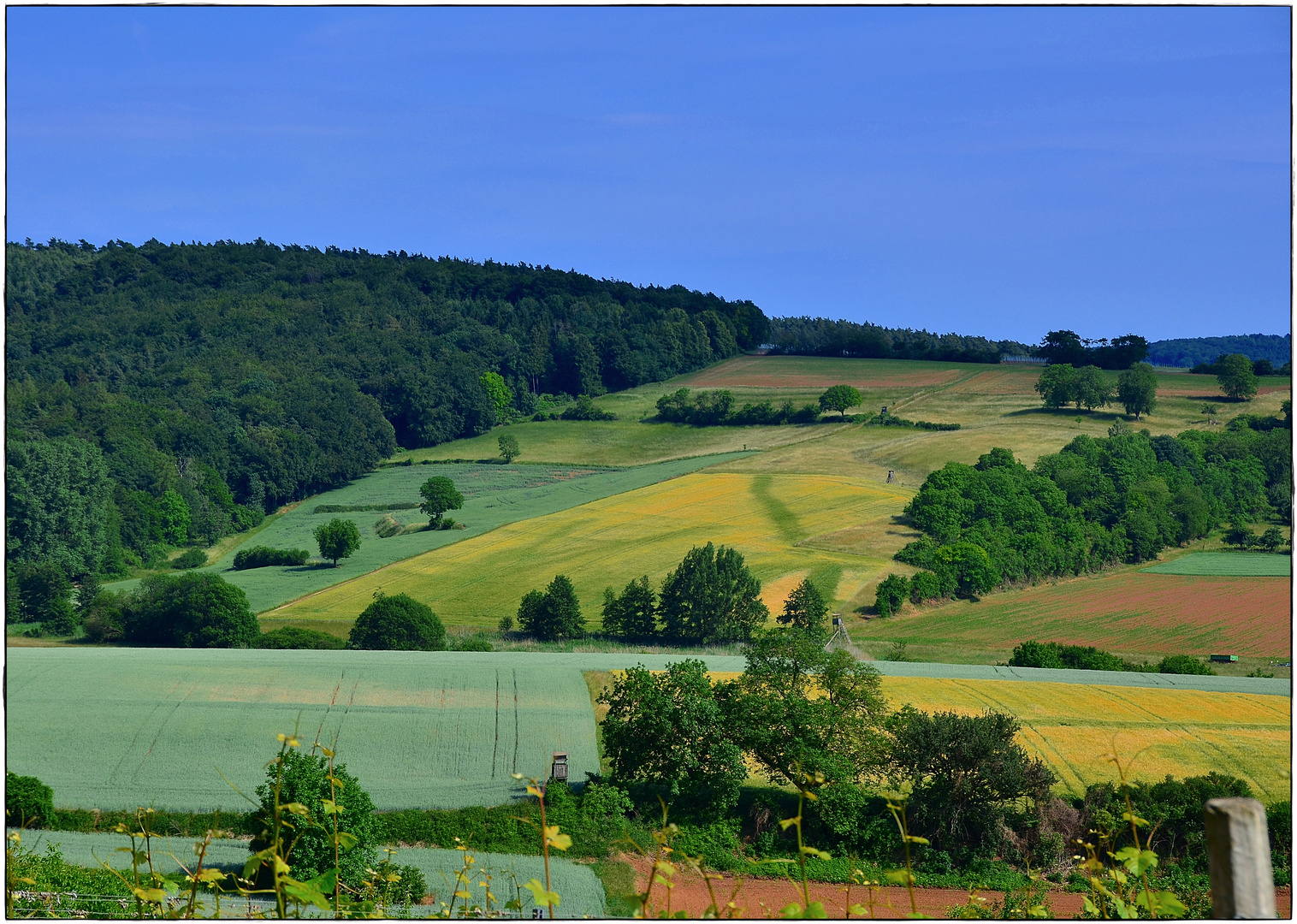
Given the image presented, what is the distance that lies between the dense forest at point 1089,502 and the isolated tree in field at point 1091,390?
18.2ft

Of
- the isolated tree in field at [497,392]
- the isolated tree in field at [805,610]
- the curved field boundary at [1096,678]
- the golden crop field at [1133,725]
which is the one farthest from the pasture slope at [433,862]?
the isolated tree in field at [497,392]

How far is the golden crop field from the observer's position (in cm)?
3097

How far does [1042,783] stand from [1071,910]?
4.95 meters

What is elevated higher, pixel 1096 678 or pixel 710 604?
pixel 710 604

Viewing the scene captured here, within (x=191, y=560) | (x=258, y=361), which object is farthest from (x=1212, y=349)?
(x=258, y=361)

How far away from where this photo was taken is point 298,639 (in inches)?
1984

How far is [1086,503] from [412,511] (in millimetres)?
42838

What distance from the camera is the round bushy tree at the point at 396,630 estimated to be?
50.6m

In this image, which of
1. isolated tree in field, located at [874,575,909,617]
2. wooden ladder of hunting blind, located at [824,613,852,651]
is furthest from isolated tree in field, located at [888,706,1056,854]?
isolated tree in field, located at [874,575,909,617]

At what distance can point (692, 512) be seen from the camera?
64250 mm

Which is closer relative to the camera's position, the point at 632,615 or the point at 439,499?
the point at 632,615

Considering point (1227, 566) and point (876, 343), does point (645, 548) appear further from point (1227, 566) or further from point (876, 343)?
point (876, 343)

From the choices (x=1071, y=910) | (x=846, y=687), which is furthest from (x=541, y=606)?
(x=1071, y=910)

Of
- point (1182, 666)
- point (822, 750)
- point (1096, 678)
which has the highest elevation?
point (822, 750)
